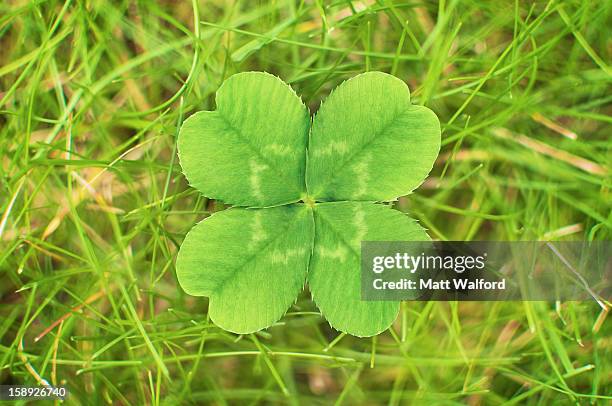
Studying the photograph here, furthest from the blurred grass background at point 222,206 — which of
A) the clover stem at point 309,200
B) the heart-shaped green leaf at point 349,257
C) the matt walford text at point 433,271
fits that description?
the clover stem at point 309,200

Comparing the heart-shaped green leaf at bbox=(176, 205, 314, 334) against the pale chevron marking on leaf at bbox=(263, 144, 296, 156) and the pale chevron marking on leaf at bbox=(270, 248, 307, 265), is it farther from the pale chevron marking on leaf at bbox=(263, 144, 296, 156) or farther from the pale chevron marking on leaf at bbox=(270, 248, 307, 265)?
the pale chevron marking on leaf at bbox=(263, 144, 296, 156)

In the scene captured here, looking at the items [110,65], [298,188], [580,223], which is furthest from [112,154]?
[580,223]

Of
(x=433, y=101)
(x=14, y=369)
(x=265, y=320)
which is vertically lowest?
(x=14, y=369)

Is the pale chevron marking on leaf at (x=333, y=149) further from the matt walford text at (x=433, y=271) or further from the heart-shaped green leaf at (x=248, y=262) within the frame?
the matt walford text at (x=433, y=271)

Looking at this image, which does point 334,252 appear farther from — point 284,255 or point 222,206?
point 222,206

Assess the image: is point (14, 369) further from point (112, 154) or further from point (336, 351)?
point (336, 351)
